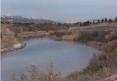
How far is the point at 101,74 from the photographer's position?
3.30 metres

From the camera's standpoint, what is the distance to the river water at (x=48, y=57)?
363 cm

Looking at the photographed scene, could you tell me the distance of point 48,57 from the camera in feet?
12.7

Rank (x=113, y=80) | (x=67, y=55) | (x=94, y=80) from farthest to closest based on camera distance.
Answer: (x=67, y=55) < (x=94, y=80) < (x=113, y=80)

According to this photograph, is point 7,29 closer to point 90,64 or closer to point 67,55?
point 67,55

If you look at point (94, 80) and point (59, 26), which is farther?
point (59, 26)

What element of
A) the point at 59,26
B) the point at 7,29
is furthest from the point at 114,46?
the point at 7,29

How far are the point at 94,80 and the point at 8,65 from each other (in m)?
1.20

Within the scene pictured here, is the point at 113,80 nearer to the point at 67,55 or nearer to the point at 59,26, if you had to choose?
the point at 59,26

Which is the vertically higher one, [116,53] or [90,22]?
[90,22]

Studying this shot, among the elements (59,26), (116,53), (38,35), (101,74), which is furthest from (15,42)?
(116,53)

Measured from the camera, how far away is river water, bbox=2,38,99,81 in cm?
363

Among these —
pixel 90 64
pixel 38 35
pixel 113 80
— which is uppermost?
pixel 38 35

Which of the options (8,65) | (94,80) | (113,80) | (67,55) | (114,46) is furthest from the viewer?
(114,46)

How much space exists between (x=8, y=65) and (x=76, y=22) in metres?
1.03
